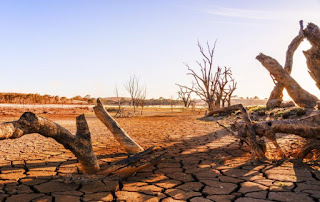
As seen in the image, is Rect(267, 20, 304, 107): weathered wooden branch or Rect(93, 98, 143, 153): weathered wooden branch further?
Rect(267, 20, 304, 107): weathered wooden branch

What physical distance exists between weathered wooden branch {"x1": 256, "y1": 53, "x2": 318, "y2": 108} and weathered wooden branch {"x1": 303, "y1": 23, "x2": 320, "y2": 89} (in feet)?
25.5

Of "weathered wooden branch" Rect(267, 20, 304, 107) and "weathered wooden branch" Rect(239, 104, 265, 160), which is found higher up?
"weathered wooden branch" Rect(267, 20, 304, 107)

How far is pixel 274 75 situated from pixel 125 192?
1190 cm

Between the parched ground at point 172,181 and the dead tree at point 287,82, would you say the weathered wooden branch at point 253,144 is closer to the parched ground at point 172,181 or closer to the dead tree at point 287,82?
the parched ground at point 172,181

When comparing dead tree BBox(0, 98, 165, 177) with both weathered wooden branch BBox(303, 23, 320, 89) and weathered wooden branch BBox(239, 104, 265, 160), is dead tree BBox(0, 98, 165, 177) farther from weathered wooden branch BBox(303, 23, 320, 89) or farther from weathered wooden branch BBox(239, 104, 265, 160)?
weathered wooden branch BBox(303, 23, 320, 89)

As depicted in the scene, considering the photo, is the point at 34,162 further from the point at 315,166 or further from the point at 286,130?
the point at 315,166

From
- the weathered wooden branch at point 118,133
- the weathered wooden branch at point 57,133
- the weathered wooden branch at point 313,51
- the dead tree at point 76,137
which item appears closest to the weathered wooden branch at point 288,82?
the weathered wooden branch at point 313,51

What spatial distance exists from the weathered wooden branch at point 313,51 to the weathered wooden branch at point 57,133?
436cm

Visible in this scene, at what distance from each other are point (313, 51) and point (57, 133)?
4.74 meters

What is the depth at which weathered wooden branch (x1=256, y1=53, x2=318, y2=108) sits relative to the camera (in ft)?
40.2

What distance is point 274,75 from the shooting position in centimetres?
1315

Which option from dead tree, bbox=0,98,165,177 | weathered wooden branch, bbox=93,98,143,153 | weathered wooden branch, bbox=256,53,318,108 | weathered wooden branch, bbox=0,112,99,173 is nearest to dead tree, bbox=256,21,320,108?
weathered wooden branch, bbox=256,53,318,108

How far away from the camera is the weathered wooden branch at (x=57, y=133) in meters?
2.65

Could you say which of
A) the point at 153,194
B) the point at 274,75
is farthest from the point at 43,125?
the point at 274,75
